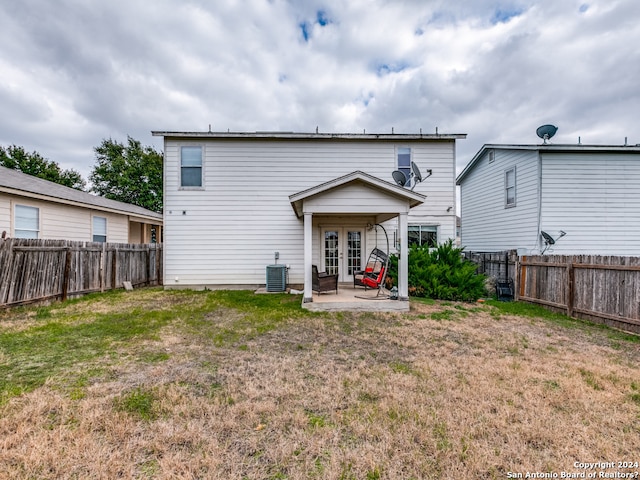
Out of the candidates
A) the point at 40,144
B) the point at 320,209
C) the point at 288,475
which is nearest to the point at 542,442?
the point at 288,475

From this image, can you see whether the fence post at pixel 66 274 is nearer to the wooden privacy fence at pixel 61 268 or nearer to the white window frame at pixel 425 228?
the wooden privacy fence at pixel 61 268

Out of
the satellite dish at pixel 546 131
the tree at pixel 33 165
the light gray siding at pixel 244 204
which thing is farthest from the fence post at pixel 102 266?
the tree at pixel 33 165

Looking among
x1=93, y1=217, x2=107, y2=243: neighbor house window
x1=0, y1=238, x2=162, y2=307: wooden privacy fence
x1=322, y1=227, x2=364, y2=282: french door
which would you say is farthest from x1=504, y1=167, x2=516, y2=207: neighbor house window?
x1=93, y1=217, x2=107, y2=243: neighbor house window

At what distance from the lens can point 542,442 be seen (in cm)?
220

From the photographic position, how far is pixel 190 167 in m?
9.65

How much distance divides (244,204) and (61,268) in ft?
16.4

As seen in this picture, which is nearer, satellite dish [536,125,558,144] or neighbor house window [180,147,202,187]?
neighbor house window [180,147,202,187]

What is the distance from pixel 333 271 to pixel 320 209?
3.70 m

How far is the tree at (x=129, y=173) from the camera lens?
2786 centimetres

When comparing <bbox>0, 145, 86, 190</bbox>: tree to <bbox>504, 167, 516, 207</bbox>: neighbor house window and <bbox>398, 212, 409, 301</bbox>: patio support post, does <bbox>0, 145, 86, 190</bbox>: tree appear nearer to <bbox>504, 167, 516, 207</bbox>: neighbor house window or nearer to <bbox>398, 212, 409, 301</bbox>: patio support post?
<bbox>398, 212, 409, 301</bbox>: patio support post

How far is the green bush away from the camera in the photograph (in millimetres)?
8227

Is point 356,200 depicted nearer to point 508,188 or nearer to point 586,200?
point 508,188

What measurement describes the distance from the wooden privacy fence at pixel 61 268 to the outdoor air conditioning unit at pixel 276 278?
4.93m

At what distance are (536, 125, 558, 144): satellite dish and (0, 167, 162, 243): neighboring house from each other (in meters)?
16.7
